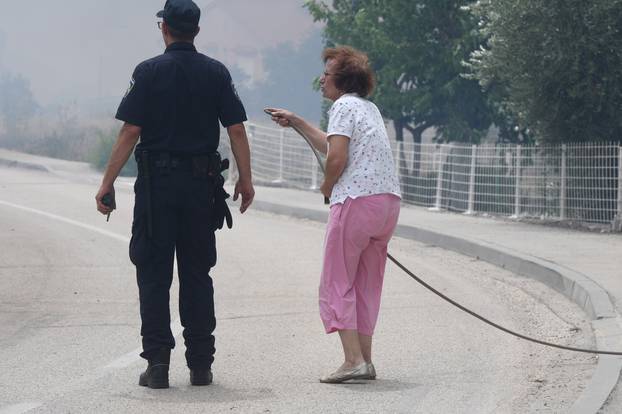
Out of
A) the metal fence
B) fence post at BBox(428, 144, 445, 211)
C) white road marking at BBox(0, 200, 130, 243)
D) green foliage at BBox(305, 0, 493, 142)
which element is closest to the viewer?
white road marking at BBox(0, 200, 130, 243)

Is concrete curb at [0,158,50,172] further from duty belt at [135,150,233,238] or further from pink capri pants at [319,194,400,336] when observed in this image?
duty belt at [135,150,233,238]

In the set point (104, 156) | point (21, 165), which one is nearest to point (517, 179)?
point (21, 165)

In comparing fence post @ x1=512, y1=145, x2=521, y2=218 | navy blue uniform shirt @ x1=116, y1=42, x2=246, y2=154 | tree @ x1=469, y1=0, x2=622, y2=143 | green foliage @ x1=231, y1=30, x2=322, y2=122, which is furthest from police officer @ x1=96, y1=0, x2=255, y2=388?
green foliage @ x1=231, y1=30, x2=322, y2=122

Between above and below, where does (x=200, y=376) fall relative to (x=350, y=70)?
below

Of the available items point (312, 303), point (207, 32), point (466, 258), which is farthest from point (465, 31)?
point (207, 32)

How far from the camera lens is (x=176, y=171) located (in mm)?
7176

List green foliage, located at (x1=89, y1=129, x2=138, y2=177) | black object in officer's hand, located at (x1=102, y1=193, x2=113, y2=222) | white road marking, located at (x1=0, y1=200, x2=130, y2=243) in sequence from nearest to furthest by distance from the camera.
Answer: black object in officer's hand, located at (x1=102, y1=193, x2=113, y2=222), white road marking, located at (x1=0, y1=200, x2=130, y2=243), green foliage, located at (x1=89, y1=129, x2=138, y2=177)

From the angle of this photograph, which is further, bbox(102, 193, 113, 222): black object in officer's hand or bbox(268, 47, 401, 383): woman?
bbox(268, 47, 401, 383): woman

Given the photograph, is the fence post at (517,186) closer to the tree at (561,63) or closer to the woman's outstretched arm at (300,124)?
the tree at (561,63)

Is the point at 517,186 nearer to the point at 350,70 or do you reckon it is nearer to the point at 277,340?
the point at 277,340

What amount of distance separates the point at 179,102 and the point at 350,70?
0.94 meters

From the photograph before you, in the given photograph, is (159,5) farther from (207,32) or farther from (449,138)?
(449,138)

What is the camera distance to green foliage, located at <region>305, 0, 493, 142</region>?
2888cm

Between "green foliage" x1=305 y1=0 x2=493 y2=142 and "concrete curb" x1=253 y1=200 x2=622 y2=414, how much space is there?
9.06 metres
